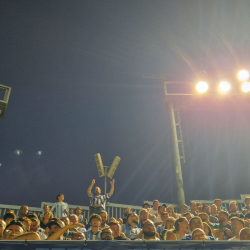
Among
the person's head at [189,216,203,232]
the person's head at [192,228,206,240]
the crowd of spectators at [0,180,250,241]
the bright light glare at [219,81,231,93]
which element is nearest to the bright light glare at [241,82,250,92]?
the bright light glare at [219,81,231,93]

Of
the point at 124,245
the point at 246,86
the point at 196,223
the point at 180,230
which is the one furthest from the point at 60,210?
the point at 246,86

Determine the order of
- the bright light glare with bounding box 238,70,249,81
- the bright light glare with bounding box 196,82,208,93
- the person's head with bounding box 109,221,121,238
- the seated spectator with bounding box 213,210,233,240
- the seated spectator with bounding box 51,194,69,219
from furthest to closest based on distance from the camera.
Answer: the bright light glare with bounding box 196,82,208,93 < the bright light glare with bounding box 238,70,249,81 < the seated spectator with bounding box 51,194,69,219 < the seated spectator with bounding box 213,210,233,240 < the person's head with bounding box 109,221,121,238

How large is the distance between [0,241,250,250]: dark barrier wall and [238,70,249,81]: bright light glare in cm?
703

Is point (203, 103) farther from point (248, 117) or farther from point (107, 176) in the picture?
point (248, 117)

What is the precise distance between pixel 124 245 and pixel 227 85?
26.9 ft

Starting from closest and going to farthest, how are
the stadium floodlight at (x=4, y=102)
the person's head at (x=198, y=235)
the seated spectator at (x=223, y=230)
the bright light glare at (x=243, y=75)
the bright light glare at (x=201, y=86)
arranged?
the person's head at (x=198, y=235) < the seated spectator at (x=223, y=230) < the bright light glare at (x=243, y=75) < the bright light glare at (x=201, y=86) < the stadium floodlight at (x=4, y=102)

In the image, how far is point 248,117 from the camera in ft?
56.5

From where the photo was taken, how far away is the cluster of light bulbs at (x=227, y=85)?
838 cm

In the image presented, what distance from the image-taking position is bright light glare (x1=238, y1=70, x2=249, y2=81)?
834cm

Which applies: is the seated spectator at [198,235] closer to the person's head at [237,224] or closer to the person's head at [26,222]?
the person's head at [237,224]

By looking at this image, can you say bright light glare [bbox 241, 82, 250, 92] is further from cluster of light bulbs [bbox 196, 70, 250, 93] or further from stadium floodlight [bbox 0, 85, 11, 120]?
stadium floodlight [bbox 0, 85, 11, 120]

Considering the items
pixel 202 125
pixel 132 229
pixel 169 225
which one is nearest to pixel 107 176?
pixel 132 229

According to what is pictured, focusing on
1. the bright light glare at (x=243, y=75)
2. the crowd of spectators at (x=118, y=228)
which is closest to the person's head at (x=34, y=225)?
the crowd of spectators at (x=118, y=228)

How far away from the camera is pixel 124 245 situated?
2631 millimetres
